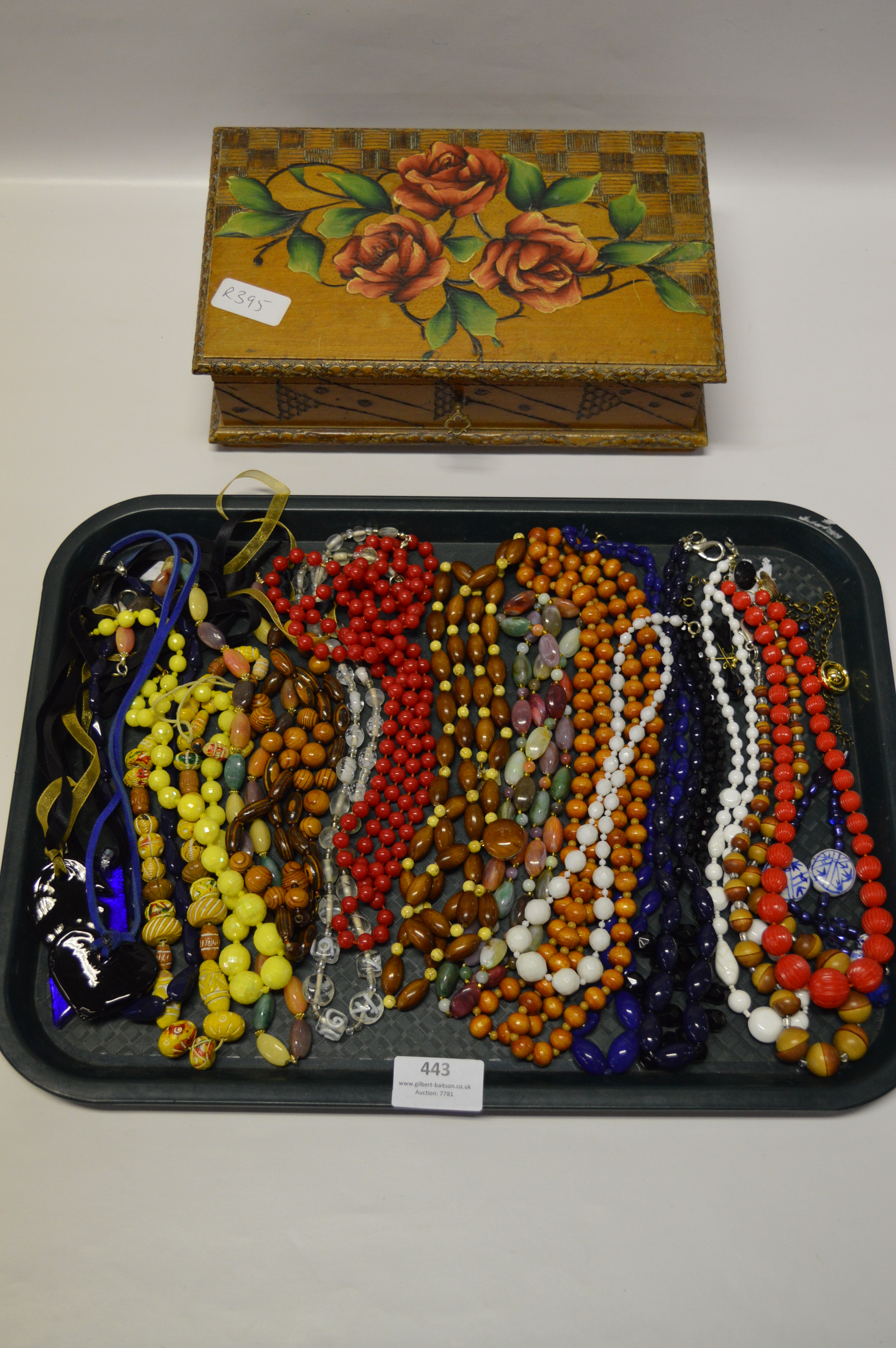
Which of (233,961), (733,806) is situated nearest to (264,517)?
(233,961)

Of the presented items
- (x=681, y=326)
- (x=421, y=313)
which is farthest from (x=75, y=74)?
(x=681, y=326)

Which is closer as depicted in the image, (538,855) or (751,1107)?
(751,1107)

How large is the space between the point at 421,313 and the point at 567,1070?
3.05 ft

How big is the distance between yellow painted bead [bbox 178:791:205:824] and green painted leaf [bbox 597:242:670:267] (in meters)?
0.86

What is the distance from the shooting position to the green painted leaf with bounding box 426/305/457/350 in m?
1.30

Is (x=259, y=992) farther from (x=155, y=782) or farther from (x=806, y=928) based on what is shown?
(x=806, y=928)

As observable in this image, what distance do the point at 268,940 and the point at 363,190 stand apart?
98cm

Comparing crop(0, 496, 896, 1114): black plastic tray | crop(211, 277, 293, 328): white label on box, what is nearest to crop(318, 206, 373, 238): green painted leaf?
crop(211, 277, 293, 328): white label on box

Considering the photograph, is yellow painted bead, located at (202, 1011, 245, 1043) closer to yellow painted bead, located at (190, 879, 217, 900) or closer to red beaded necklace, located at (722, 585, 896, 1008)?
yellow painted bead, located at (190, 879, 217, 900)

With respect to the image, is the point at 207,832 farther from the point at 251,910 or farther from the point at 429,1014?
the point at 429,1014

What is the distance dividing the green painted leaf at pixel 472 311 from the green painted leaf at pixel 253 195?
0.27 m

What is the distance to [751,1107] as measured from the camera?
3.62 feet

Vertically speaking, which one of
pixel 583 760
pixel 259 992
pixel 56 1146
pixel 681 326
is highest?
pixel 681 326

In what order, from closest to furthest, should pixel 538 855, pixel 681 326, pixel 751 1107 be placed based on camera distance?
1. pixel 751 1107
2. pixel 538 855
3. pixel 681 326
